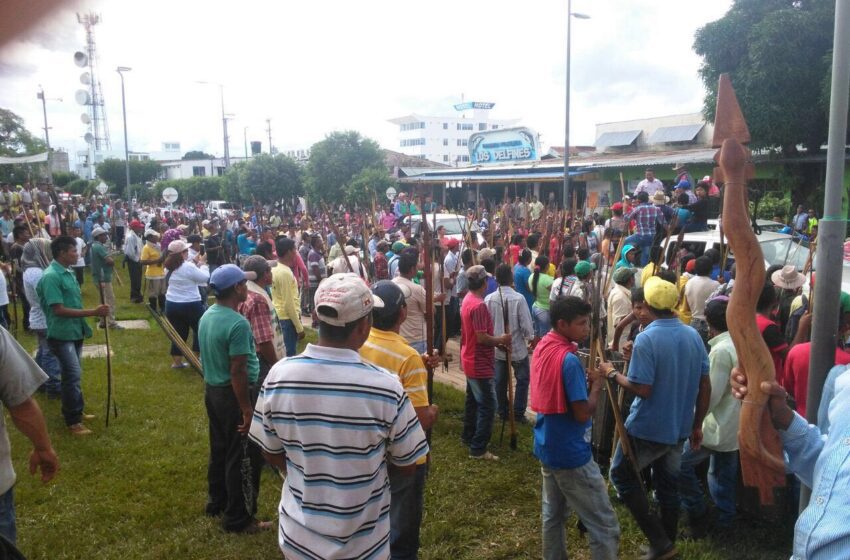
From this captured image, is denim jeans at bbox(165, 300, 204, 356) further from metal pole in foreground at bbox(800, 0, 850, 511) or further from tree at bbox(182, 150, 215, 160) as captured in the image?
tree at bbox(182, 150, 215, 160)

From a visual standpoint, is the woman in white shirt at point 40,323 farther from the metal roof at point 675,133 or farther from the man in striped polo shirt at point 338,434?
the metal roof at point 675,133

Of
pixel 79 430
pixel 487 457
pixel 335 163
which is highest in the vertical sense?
pixel 335 163

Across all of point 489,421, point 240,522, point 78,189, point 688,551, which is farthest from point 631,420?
point 78,189

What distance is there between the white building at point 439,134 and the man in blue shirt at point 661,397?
90.1 meters

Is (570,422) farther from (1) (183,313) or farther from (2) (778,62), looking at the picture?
(2) (778,62)

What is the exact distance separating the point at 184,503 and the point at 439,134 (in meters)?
94.2

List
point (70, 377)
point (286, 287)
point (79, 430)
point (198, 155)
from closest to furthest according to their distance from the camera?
point (70, 377)
point (79, 430)
point (286, 287)
point (198, 155)

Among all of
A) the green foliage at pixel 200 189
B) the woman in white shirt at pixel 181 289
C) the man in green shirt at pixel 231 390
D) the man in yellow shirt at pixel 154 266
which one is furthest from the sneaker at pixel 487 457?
the green foliage at pixel 200 189

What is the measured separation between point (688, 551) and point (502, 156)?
35.9 meters

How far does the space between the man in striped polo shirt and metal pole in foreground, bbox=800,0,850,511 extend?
68.5 inches

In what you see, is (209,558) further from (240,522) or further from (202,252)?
(202,252)

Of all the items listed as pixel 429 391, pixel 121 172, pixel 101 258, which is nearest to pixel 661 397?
pixel 429 391

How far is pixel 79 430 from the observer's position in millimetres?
6289

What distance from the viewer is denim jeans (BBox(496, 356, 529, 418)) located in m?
6.38
